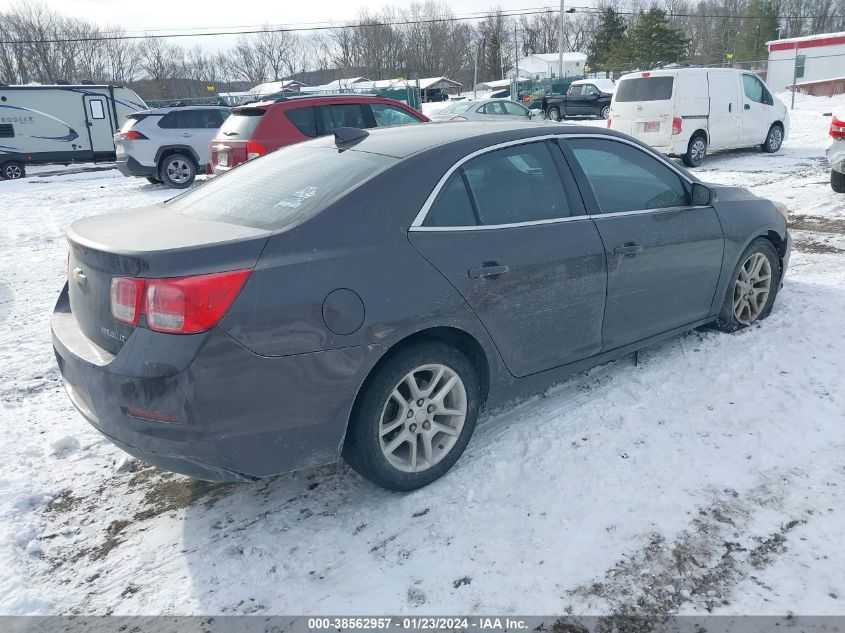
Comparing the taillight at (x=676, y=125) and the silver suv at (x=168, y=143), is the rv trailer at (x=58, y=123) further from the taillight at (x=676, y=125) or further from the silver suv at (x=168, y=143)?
the taillight at (x=676, y=125)

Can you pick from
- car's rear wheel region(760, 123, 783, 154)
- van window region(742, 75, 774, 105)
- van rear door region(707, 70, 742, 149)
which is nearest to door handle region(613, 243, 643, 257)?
van rear door region(707, 70, 742, 149)

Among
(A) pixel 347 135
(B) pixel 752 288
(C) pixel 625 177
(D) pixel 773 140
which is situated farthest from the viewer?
(D) pixel 773 140

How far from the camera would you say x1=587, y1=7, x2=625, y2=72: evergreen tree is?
68.6 metres

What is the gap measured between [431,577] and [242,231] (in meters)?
1.62

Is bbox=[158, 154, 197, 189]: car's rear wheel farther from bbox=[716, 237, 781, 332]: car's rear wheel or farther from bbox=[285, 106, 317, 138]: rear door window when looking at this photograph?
bbox=[716, 237, 781, 332]: car's rear wheel

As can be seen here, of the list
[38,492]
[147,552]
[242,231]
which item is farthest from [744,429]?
[38,492]

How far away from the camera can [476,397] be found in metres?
3.20

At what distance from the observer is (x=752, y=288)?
4.71 metres

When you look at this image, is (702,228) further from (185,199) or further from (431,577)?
(185,199)

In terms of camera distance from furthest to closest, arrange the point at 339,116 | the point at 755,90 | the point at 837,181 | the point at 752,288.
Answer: the point at 755,90, the point at 339,116, the point at 837,181, the point at 752,288

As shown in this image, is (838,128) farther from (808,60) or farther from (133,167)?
(808,60)

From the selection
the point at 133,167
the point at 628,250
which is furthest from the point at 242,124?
the point at 628,250

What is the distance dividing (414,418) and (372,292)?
2.17ft

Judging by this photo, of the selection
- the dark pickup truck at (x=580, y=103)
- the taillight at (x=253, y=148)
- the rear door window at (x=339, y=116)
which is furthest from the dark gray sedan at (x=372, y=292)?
the dark pickup truck at (x=580, y=103)
